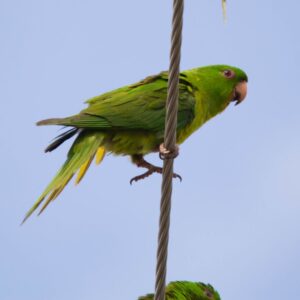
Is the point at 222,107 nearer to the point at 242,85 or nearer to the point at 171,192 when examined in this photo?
the point at 242,85

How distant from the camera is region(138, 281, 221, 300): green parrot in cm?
553

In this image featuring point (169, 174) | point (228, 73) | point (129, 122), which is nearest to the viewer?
point (169, 174)

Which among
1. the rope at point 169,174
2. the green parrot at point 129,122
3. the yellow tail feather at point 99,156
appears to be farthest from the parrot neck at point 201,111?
the rope at point 169,174

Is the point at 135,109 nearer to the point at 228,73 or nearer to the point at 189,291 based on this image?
the point at 228,73

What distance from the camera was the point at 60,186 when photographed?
181 inches

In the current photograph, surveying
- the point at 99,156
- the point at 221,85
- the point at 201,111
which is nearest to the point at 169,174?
the point at 99,156

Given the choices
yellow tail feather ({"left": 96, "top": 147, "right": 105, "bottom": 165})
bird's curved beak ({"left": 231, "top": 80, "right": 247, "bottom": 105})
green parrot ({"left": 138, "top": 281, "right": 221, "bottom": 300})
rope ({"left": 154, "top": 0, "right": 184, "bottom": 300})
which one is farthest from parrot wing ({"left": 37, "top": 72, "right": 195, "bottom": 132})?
rope ({"left": 154, "top": 0, "right": 184, "bottom": 300})

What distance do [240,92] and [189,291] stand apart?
1.71m

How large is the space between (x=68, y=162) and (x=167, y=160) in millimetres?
1587

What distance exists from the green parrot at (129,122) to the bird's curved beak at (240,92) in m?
0.46

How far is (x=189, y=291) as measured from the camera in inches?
223

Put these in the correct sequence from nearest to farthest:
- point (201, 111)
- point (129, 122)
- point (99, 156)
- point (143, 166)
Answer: point (129, 122) → point (99, 156) → point (143, 166) → point (201, 111)

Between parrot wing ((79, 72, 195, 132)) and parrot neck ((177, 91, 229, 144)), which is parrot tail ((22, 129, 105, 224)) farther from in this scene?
parrot neck ((177, 91, 229, 144))

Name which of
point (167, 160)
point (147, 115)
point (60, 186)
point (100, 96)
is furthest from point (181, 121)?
point (167, 160)
